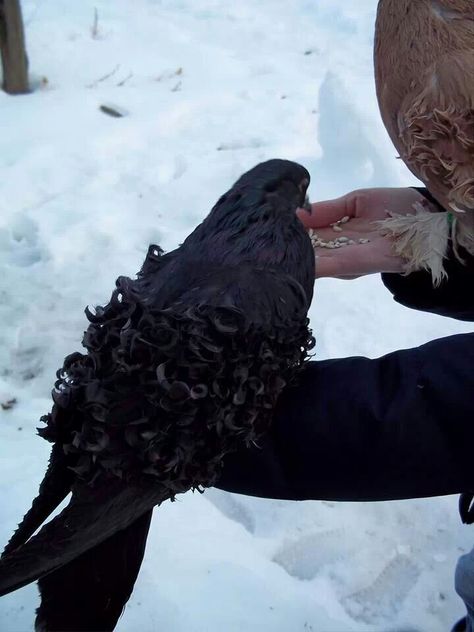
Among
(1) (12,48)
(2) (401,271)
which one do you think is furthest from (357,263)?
(1) (12,48)

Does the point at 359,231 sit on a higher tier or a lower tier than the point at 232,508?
higher

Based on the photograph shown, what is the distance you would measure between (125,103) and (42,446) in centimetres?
296

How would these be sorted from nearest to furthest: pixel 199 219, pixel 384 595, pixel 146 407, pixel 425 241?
1. pixel 146 407
2. pixel 425 241
3. pixel 384 595
4. pixel 199 219

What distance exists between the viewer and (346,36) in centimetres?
617

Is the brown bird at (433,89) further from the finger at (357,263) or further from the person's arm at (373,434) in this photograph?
the person's arm at (373,434)

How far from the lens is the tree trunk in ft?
14.8

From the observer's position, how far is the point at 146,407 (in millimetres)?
1213

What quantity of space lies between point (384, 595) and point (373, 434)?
0.89 meters

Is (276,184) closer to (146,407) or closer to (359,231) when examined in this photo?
(359,231)

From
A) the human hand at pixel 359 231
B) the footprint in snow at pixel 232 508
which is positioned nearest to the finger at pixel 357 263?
the human hand at pixel 359 231

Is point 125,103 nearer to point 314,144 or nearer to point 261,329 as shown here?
point 314,144

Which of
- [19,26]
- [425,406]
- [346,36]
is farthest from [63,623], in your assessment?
[346,36]

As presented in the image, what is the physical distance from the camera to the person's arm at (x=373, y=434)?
1397mm

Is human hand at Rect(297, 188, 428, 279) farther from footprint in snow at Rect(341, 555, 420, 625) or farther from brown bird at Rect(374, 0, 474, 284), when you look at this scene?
footprint in snow at Rect(341, 555, 420, 625)
